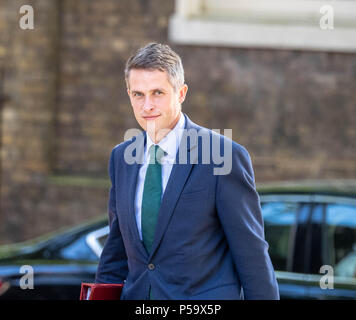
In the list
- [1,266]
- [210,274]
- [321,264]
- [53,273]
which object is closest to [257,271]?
[210,274]

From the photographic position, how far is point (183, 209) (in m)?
2.57

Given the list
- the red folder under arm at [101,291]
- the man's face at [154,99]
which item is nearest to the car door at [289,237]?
the red folder under arm at [101,291]

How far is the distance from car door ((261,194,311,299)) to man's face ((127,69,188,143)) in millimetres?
1777

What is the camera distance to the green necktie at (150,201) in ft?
8.61

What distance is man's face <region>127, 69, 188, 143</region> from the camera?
2.63 meters

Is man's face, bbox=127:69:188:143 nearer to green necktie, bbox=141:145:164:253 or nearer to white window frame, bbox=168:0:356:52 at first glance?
green necktie, bbox=141:145:164:253

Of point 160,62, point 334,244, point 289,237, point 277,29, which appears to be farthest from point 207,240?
point 277,29

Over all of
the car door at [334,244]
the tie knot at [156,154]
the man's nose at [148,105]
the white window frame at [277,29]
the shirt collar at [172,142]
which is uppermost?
the white window frame at [277,29]

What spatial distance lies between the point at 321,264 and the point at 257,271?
1.76m

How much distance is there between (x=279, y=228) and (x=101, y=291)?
1.82 m

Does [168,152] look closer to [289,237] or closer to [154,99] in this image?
[154,99]

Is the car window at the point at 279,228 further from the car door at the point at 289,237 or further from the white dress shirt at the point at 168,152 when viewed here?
the white dress shirt at the point at 168,152

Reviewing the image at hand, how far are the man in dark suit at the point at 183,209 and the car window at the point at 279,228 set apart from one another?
1.65 meters

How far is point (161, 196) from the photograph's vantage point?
2.63 metres
